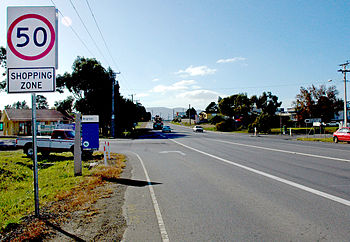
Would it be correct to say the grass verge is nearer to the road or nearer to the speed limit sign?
the road

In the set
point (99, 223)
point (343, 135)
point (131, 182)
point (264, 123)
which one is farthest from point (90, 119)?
point (264, 123)

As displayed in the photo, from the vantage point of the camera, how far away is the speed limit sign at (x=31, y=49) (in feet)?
17.4

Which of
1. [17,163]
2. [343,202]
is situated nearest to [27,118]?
[17,163]

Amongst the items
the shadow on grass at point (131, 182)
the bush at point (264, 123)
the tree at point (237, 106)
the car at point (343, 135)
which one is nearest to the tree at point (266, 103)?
the tree at point (237, 106)

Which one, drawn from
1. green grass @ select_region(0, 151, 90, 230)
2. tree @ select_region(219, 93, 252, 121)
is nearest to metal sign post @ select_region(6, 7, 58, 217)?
green grass @ select_region(0, 151, 90, 230)

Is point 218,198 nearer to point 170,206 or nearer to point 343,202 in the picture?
point 170,206

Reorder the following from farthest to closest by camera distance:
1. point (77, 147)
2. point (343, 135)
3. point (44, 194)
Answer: point (343, 135) < point (77, 147) < point (44, 194)

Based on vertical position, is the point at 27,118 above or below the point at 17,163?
above

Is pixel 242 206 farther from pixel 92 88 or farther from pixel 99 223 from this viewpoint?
pixel 92 88

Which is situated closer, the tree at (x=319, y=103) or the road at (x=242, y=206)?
the road at (x=242, y=206)

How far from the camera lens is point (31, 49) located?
213 inches

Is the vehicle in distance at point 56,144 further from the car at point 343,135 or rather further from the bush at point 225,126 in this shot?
the bush at point 225,126

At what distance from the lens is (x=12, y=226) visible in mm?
5133

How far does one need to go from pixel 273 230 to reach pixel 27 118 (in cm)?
5464
